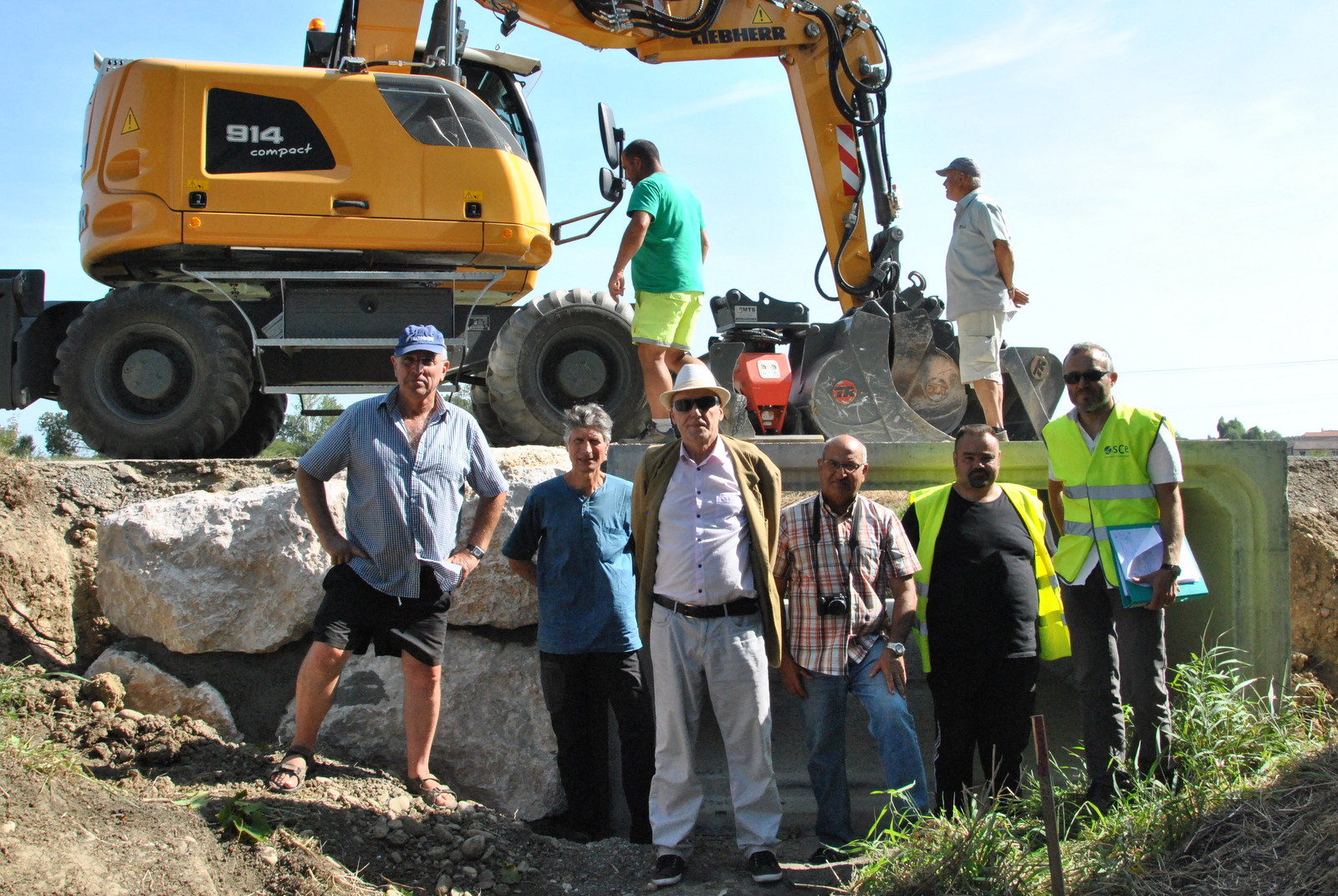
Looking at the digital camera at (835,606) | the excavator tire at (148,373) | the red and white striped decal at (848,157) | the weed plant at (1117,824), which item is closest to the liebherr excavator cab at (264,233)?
the excavator tire at (148,373)

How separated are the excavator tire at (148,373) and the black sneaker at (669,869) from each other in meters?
4.28

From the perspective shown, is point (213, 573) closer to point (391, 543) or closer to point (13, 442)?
point (391, 543)

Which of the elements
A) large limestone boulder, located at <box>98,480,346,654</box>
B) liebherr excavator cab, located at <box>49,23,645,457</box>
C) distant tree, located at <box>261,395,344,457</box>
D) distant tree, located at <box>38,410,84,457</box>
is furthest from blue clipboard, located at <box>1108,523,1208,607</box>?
distant tree, located at <box>38,410,84,457</box>

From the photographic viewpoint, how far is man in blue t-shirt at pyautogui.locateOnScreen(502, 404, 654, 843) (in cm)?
459

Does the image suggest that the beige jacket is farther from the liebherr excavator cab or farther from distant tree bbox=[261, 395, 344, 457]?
distant tree bbox=[261, 395, 344, 457]

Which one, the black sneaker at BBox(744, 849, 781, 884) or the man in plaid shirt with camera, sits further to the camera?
the man in plaid shirt with camera

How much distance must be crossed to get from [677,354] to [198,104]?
3608 millimetres

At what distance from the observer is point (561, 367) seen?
8.03 metres

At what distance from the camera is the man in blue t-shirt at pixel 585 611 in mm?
4586

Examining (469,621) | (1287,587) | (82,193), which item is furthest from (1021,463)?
(82,193)

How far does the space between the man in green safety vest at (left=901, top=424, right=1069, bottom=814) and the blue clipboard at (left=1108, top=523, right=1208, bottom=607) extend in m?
0.28

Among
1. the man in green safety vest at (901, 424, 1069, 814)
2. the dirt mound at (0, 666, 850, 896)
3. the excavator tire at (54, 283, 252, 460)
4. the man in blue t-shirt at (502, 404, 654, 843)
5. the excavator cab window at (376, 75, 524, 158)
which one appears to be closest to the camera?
the dirt mound at (0, 666, 850, 896)

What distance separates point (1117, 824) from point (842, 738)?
1.01 m

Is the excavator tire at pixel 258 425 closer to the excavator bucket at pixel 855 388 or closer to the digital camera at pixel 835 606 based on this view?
the excavator bucket at pixel 855 388
